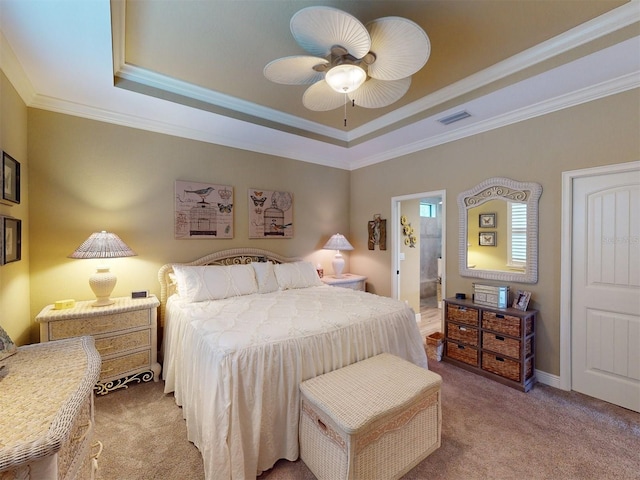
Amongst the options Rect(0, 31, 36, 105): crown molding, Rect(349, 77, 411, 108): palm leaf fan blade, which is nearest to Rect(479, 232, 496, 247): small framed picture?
Rect(349, 77, 411, 108): palm leaf fan blade

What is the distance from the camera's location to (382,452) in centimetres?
155

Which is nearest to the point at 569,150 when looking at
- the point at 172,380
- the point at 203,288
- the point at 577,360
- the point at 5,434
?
the point at 577,360

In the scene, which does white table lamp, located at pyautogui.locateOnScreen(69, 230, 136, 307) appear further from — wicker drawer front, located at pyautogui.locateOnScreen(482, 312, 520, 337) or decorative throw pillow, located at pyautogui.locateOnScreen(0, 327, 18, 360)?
wicker drawer front, located at pyautogui.locateOnScreen(482, 312, 520, 337)

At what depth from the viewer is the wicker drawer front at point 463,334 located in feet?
9.63

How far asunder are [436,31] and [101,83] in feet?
9.04

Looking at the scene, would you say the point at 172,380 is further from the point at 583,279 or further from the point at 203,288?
the point at 583,279

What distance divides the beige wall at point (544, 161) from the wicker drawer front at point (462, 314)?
319 mm

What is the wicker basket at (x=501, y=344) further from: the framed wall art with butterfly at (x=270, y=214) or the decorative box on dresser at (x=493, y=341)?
the framed wall art with butterfly at (x=270, y=214)

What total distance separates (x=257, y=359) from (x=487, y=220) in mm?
2888

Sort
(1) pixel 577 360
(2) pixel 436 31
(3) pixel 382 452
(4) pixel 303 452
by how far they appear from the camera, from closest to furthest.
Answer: (3) pixel 382 452, (4) pixel 303 452, (2) pixel 436 31, (1) pixel 577 360

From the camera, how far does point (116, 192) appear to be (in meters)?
2.93

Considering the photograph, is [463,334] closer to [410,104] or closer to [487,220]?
[487,220]

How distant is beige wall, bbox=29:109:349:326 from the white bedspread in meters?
1.03

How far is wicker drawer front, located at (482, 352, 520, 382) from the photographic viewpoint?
2625mm
